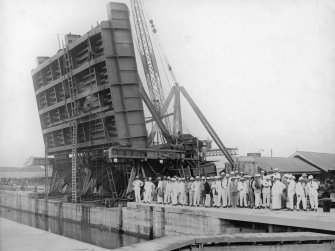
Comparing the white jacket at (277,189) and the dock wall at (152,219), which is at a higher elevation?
the white jacket at (277,189)

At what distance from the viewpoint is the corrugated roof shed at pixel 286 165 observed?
32969mm

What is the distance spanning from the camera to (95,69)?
965 inches

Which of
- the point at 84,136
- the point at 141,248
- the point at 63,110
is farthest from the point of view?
the point at 63,110

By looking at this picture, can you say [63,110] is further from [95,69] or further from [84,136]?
[95,69]

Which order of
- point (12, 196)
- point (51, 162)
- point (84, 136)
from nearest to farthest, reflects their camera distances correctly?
1. point (84, 136)
2. point (51, 162)
3. point (12, 196)

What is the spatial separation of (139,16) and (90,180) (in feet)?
38.3

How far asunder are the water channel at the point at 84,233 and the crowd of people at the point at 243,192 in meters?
2.22

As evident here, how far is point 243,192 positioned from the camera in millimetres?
15812

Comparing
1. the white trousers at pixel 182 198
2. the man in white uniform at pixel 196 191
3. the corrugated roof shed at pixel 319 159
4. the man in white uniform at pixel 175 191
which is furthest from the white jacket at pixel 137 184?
the corrugated roof shed at pixel 319 159

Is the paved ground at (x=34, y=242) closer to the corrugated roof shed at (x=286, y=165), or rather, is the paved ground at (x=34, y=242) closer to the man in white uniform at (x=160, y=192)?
the man in white uniform at (x=160, y=192)

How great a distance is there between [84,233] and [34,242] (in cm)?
1174

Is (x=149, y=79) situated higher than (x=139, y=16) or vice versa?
(x=139, y=16)

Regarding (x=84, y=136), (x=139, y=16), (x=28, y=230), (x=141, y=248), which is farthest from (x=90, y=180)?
(x=141, y=248)

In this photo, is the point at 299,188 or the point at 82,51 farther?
the point at 82,51
